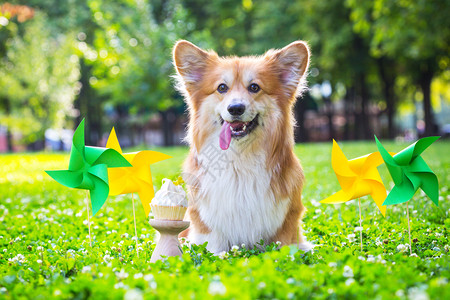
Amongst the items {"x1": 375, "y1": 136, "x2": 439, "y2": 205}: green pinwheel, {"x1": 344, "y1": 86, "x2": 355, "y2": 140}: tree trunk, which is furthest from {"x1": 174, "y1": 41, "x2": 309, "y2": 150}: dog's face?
{"x1": 344, "y1": 86, "x2": 355, "y2": 140}: tree trunk

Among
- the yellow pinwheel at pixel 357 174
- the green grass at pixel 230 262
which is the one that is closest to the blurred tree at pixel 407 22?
the green grass at pixel 230 262

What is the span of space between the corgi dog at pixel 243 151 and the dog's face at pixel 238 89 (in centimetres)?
1

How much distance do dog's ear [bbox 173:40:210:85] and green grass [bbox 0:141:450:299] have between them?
6.07ft

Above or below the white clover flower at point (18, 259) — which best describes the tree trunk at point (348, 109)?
above

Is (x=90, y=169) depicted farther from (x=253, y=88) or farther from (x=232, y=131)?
(x=253, y=88)

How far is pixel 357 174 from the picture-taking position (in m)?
3.94

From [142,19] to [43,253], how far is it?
806 inches

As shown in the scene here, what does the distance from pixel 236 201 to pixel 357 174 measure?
3.89ft

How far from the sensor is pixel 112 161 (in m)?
3.79

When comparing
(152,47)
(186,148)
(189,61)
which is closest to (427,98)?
(186,148)

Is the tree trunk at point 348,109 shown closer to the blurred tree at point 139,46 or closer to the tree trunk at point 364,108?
the tree trunk at point 364,108

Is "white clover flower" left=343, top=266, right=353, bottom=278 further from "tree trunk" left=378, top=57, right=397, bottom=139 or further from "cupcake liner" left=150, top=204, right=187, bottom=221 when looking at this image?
"tree trunk" left=378, top=57, right=397, bottom=139

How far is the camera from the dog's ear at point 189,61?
446 centimetres

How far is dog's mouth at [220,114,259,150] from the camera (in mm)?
4195
